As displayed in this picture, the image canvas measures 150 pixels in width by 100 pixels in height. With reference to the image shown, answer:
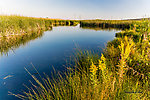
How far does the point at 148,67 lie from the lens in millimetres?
4055

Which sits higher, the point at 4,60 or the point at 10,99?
the point at 4,60

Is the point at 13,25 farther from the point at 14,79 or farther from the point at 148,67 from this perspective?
the point at 148,67

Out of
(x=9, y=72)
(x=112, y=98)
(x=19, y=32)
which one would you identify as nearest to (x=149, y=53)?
(x=112, y=98)

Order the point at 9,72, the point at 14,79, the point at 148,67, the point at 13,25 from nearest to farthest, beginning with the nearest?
the point at 148,67 → the point at 14,79 → the point at 9,72 → the point at 13,25

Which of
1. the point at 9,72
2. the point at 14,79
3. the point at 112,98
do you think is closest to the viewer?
the point at 112,98

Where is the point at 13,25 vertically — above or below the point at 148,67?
above

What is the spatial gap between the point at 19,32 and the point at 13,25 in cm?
114

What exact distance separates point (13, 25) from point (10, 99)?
12653 mm

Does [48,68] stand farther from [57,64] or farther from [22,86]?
[22,86]

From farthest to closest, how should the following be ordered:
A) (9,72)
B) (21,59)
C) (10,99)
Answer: (21,59)
(9,72)
(10,99)

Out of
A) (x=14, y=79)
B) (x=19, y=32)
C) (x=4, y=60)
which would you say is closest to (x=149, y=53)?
(x=14, y=79)

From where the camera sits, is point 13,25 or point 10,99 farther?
point 13,25

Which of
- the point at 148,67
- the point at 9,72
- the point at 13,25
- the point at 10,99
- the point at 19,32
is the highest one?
the point at 13,25

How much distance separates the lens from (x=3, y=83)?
14.9 ft
